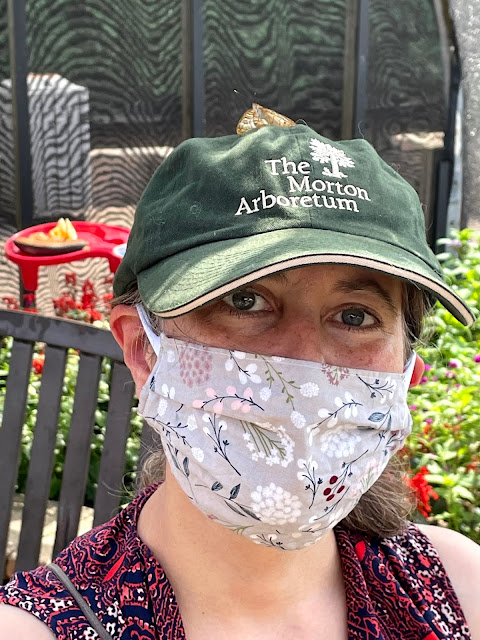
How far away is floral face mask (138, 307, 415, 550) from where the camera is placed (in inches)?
59.1

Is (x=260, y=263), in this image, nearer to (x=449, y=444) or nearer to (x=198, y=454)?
(x=198, y=454)

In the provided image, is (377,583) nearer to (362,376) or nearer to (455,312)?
(362,376)

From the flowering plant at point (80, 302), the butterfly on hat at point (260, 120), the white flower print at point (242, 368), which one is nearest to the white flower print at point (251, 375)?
the white flower print at point (242, 368)

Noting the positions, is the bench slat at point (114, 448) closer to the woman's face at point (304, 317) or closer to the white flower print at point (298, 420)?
the woman's face at point (304, 317)

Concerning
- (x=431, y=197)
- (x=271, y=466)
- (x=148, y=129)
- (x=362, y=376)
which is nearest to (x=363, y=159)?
(x=362, y=376)

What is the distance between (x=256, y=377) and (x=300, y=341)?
97 millimetres

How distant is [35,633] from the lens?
1472 mm

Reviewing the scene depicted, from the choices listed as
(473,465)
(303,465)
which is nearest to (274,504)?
(303,465)

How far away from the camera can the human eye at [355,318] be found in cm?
155

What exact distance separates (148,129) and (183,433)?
12.8ft

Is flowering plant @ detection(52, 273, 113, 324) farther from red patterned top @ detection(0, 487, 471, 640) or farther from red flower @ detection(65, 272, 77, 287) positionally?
red patterned top @ detection(0, 487, 471, 640)

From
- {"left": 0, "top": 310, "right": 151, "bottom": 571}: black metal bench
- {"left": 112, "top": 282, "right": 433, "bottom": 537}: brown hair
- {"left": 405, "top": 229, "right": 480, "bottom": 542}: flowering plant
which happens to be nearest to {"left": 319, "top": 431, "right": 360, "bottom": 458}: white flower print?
{"left": 112, "top": 282, "right": 433, "bottom": 537}: brown hair

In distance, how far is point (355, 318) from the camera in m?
1.56

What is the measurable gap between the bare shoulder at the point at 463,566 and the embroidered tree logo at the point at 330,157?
2.76ft
